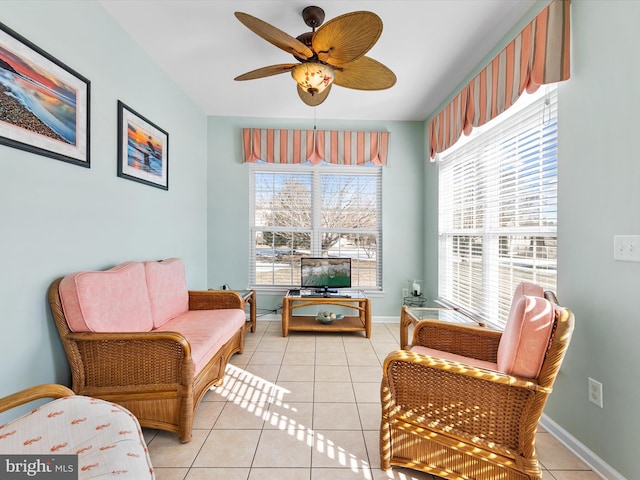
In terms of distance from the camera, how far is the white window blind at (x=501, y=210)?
180 centimetres

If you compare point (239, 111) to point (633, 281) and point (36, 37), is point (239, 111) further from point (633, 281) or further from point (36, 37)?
point (633, 281)

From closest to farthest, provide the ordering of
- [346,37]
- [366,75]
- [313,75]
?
[346,37] < [313,75] < [366,75]

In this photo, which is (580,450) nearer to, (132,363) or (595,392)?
(595,392)

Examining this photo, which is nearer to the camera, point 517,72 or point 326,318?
point 517,72

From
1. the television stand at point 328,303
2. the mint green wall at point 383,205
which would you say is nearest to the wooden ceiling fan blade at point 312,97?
the mint green wall at point 383,205

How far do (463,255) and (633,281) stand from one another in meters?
1.60

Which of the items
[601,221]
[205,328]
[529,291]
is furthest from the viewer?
[205,328]

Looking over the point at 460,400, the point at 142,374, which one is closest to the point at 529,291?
the point at 460,400

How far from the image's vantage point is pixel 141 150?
2.37 meters

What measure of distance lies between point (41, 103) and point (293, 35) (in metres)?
1.69

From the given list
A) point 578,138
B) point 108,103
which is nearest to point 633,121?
point 578,138

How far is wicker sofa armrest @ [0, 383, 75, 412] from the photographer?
100cm

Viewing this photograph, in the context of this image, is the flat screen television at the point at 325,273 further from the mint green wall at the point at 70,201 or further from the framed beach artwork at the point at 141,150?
the framed beach artwork at the point at 141,150

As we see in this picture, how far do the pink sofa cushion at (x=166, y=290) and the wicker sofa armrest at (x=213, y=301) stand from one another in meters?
0.07
